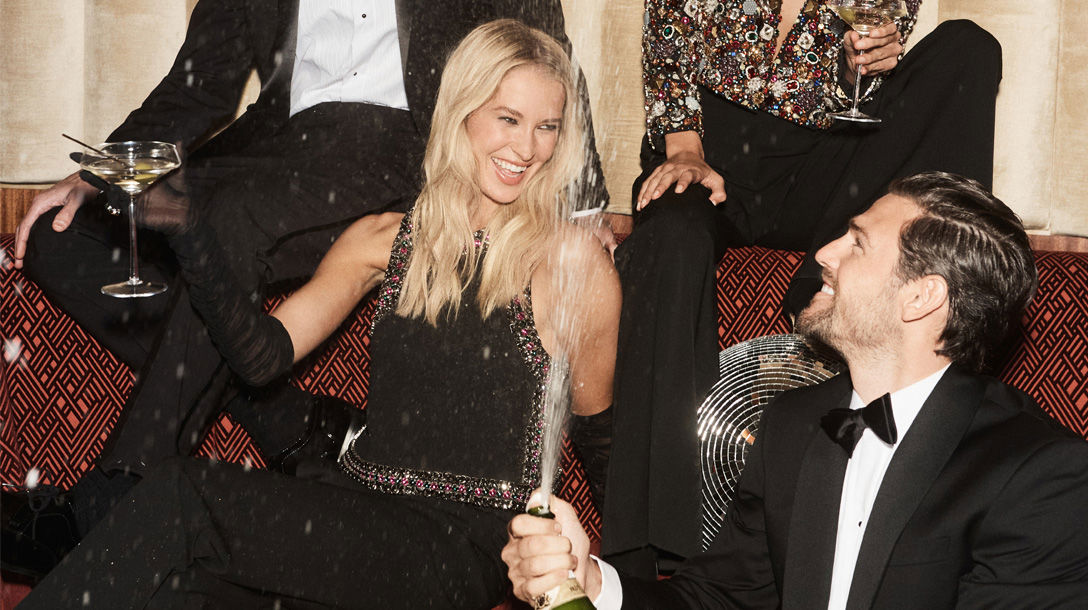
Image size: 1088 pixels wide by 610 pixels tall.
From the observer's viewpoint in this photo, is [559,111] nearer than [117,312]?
Yes

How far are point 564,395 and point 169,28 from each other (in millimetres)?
2310

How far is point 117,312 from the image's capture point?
3055 mm

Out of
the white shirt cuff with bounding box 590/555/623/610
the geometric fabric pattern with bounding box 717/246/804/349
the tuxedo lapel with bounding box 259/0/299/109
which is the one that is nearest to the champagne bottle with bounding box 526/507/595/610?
the white shirt cuff with bounding box 590/555/623/610

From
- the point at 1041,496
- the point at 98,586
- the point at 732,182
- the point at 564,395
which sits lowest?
the point at 98,586

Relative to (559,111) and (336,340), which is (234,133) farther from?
(559,111)

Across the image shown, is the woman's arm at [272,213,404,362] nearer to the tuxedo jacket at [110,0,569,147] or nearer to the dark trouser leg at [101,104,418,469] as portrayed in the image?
the dark trouser leg at [101,104,418,469]

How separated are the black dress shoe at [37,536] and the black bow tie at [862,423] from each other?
1690 mm

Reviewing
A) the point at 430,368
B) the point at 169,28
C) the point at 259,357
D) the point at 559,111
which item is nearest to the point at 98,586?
the point at 259,357

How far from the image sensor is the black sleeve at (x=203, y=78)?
3.28 metres

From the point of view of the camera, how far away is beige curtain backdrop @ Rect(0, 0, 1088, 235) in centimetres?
387

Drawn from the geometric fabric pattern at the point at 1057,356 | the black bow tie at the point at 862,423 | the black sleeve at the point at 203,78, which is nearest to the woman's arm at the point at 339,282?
the black sleeve at the point at 203,78

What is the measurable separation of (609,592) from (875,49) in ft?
5.70

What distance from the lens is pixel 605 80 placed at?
3936mm

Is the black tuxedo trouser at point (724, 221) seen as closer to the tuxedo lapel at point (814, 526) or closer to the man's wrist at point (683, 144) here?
the man's wrist at point (683, 144)
